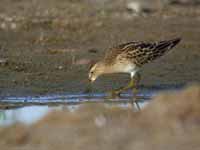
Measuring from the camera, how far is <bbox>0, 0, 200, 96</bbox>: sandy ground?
14961mm

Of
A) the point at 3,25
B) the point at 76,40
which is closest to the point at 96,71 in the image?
the point at 76,40

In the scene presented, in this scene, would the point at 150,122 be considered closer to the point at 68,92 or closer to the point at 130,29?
the point at 68,92

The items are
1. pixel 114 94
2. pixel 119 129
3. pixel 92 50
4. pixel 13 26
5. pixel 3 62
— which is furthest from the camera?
pixel 13 26

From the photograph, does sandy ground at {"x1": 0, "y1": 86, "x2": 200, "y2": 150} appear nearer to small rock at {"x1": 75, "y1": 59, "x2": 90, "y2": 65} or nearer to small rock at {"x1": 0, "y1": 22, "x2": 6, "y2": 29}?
small rock at {"x1": 75, "y1": 59, "x2": 90, "y2": 65}

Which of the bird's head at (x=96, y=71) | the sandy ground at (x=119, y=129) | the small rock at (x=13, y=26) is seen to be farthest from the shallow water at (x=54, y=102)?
the small rock at (x=13, y=26)

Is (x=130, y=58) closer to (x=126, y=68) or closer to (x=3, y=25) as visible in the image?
(x=126, y=68)

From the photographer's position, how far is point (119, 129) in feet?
29.2

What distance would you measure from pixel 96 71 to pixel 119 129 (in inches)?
222

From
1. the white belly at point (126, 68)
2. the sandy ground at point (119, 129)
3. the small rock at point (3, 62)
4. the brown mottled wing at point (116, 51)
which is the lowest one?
the small rock at point (3, 62)

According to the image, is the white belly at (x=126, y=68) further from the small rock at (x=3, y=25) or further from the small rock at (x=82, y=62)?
the small rock at (x=3, y=25)

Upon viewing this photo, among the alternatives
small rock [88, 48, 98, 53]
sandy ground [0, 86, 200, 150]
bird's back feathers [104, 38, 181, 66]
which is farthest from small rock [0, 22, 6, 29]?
sandy ground [0, 86, 200, 150]

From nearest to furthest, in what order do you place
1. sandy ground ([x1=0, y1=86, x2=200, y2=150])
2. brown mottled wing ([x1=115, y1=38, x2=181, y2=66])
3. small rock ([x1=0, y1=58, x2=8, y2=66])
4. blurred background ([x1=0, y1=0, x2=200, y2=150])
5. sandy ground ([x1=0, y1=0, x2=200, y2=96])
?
sandy ground ([x1=0, y1=86, x2=200, y2=150]), blurred background ([x1=0, y1=0, x2=200, y2=150]), brown mottled wing ([x1=115, y1=38, x2=181, y2=66]), sandy ground ([x1=0, y1=0, x2=200, y2=96]), small rock ([x1=0, y1=58, x2=8, y2=66])

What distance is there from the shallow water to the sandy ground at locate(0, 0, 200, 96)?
37 centimetres

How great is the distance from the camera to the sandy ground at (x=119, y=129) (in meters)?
8.50
